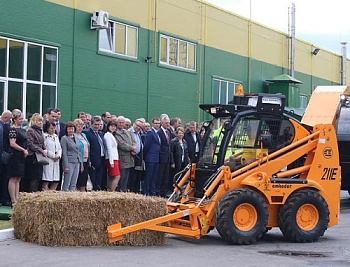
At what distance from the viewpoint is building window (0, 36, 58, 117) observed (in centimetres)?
1845

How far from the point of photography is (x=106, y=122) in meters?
16.5

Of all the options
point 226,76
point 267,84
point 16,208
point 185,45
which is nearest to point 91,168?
point 16,208

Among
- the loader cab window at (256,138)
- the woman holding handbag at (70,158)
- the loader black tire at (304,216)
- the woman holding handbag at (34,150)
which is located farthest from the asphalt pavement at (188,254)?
the woman holding handbag at (70,158)

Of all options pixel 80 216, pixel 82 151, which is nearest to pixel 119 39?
pixel 82 151

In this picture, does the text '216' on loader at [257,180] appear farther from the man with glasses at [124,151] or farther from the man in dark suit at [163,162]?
the man in dark suit at [163,162]

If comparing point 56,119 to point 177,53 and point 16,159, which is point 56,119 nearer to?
point 16,159

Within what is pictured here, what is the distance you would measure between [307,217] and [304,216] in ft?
0.23

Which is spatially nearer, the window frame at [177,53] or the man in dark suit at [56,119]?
the man in dark suit at [56,119]

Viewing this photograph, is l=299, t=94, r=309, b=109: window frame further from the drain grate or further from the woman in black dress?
the drain grate

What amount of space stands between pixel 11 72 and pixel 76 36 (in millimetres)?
2838

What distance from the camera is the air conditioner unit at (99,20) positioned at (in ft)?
68.9

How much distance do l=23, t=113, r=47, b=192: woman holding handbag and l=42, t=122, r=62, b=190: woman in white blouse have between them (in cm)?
10

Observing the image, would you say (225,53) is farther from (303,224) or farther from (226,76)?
(303,224)

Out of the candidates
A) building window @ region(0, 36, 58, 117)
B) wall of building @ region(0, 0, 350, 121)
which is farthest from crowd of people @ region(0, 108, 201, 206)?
wall of building @ region(0, 0, 350, 121)
